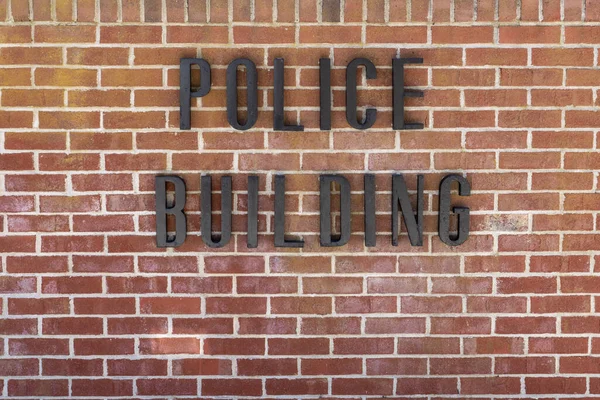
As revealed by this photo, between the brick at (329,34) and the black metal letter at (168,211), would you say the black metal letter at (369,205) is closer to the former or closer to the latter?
the brick at (329,34)

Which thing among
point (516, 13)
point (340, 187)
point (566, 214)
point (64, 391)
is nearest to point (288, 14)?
point (340, 187)

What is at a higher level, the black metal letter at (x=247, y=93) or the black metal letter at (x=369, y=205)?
the black metal letter at (x=247, y=93)

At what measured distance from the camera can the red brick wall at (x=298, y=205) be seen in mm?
2273

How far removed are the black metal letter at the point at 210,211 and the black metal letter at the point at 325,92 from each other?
0.42 meters

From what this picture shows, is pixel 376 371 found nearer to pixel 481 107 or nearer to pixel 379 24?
pixel 481 107

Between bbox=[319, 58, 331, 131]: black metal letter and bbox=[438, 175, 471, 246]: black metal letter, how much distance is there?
498mm

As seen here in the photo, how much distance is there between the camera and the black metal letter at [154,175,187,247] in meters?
2.27

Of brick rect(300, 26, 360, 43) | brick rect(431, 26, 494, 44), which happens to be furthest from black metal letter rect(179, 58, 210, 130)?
brick rect(431, 26, 494, 44)

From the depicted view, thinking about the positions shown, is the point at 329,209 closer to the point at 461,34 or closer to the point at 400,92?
the point at 400,92

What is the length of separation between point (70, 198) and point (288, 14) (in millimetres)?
1080

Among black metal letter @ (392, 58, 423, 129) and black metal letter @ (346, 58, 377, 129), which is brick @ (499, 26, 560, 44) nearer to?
black metal letter @ (392, 58, 423, 129)

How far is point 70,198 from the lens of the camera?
2309 millimetres

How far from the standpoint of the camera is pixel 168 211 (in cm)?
228

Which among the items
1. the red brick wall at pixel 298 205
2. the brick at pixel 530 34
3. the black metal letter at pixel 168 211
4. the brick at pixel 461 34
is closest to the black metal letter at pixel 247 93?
the red brick wall at pixel 298 205
